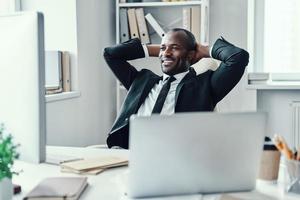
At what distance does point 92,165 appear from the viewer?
4.13 feet

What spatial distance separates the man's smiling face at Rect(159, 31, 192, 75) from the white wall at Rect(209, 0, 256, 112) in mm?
1157

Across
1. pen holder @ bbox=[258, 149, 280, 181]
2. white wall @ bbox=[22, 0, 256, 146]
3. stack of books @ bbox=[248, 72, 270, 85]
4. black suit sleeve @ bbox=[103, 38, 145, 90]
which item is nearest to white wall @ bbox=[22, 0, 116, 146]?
white wall @ bbox=[22, 0, 256, 146]

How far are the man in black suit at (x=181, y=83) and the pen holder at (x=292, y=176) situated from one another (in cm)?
92

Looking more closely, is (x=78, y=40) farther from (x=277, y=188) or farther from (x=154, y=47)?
(x=277, y=188)

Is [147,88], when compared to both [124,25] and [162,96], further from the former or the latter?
[124,25]

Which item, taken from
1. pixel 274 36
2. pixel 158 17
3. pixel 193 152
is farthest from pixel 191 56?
pixel 274 36

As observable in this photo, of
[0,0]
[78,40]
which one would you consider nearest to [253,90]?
[78,40]

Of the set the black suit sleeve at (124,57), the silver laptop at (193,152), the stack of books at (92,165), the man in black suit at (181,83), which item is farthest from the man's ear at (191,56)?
the silver laptop at (193,152)

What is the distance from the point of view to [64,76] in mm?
2723

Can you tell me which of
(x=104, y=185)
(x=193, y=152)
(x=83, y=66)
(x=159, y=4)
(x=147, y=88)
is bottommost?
(x=104, y=185)

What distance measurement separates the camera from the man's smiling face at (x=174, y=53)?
6.33 ft

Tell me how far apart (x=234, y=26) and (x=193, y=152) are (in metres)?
2.27

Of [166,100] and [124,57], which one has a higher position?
[124,57]

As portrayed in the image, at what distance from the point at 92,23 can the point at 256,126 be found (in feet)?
7.12
